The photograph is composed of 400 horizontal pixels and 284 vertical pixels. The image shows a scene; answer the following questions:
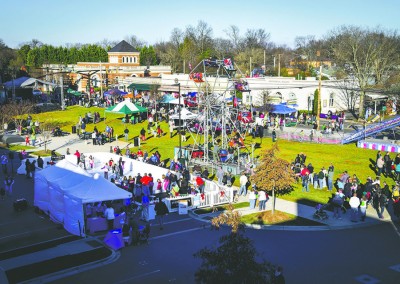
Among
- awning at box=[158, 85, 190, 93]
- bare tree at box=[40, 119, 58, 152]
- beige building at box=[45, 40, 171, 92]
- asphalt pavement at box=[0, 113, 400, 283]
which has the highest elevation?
beige building at box=[45, 40, 171, 92]

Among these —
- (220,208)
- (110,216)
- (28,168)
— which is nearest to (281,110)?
(28,168)

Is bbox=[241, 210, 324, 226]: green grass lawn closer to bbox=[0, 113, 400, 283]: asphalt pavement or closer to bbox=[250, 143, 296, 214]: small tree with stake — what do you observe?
bbox=[0, 113, 400, 283]: asphalt pavement

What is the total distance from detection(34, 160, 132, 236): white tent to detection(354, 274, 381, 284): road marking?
30.2 feet

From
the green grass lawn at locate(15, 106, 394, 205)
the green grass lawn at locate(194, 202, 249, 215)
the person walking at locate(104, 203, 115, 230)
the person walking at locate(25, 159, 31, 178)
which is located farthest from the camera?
the person walking at locate(25, 159, 31, 178)

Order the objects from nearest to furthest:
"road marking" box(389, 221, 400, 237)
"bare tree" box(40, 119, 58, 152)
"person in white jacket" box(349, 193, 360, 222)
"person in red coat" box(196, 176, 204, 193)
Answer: "road marking" box(389, 221, 400, 237) → "person in white jacket" box(349, 193, 360, 222) → "person in red coat" box(196, 176, 204, 193) → "bare tree" box(40, 119, 58, 152)

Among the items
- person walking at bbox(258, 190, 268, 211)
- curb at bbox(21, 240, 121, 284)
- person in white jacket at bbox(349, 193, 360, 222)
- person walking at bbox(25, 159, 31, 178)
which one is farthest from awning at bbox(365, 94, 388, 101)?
curb at bbox(21, 240, 121, 284)

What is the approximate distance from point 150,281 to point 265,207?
345 inches

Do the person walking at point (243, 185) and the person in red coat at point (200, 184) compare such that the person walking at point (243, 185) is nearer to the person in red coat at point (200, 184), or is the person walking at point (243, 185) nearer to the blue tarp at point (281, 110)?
the person in red coat at point (200, 184)

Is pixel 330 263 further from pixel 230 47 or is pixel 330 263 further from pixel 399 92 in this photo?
pixel 230 47

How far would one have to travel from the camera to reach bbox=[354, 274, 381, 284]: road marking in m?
13.1

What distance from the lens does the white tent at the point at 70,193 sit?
1753cm

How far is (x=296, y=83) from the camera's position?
2133 inches

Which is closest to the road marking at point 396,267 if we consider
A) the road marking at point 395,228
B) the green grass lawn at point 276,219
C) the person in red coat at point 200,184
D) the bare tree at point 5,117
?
the road marking at point 395,228

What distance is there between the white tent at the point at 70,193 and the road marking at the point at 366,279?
9.21m
